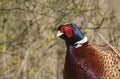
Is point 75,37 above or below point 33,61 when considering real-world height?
above

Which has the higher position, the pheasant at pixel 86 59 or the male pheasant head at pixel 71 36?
the male pheasant head at pixel 71 36

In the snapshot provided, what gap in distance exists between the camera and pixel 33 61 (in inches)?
164

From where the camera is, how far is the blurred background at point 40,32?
4129 mm

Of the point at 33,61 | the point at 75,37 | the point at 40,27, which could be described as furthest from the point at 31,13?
the point at 75,37

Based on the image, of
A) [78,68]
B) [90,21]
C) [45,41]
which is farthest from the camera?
[90,21]

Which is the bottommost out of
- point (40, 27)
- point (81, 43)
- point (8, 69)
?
point (8, 69)

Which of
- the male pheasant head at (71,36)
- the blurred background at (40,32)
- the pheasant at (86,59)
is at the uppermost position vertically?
the male pheasant head at (71,36)

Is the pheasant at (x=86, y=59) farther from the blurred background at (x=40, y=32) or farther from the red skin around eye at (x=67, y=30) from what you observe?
the blurred background at (x=40, y=32)

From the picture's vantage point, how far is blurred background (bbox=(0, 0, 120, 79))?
413cm

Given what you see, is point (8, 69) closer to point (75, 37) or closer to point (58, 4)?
point (58, 4)

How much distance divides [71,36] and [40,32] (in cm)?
197

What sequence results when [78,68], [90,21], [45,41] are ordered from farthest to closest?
[90,21]
[45,41]
[78,68]

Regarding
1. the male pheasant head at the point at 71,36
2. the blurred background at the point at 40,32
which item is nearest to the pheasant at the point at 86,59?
the male pheasant head at the point at 71,36

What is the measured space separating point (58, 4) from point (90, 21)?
0.37 metres
